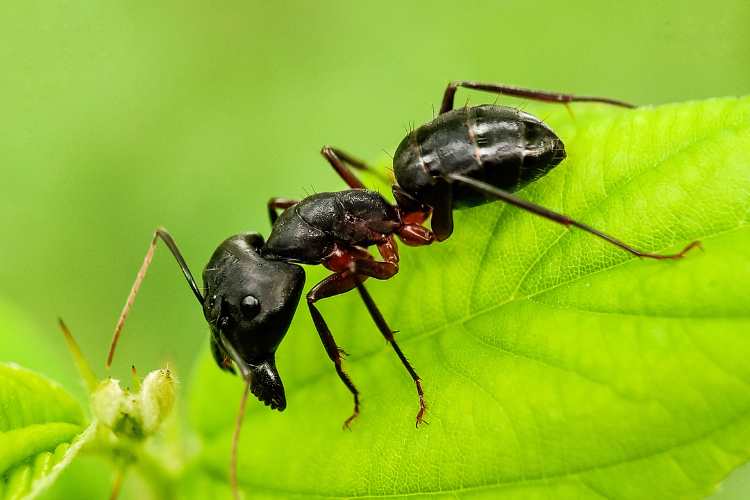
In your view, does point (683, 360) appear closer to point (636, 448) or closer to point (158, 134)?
point (636, 448)

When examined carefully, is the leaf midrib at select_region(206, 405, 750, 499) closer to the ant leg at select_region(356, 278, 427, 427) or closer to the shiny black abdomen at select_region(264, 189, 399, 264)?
the ant leg at select_region(356, 278, 427, 427)

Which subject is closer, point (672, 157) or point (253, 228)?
point (672, 157)

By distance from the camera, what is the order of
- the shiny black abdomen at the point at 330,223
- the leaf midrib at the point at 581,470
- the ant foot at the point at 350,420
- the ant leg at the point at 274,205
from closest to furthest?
the leaf midrib at the point at 581,470 → the ant foot at the point at 350,420 → the shiny black abdomen at the point at 330,223 → the ant leg at the point at 274,205

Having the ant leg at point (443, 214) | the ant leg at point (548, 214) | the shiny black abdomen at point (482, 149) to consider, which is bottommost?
the ant leg at point (443, 214)

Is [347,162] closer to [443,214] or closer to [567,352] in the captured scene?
[443,214]

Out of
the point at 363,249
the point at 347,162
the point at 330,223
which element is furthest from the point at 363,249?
the point at 347,162

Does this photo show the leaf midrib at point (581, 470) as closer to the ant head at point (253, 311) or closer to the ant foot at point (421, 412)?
the ant foot at point (421, 412)

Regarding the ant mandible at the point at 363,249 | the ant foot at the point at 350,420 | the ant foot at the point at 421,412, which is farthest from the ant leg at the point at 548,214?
the ant foot at the point at 350,420

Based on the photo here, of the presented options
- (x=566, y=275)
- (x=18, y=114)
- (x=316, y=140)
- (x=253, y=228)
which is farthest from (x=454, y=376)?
(x=18, y=114)
